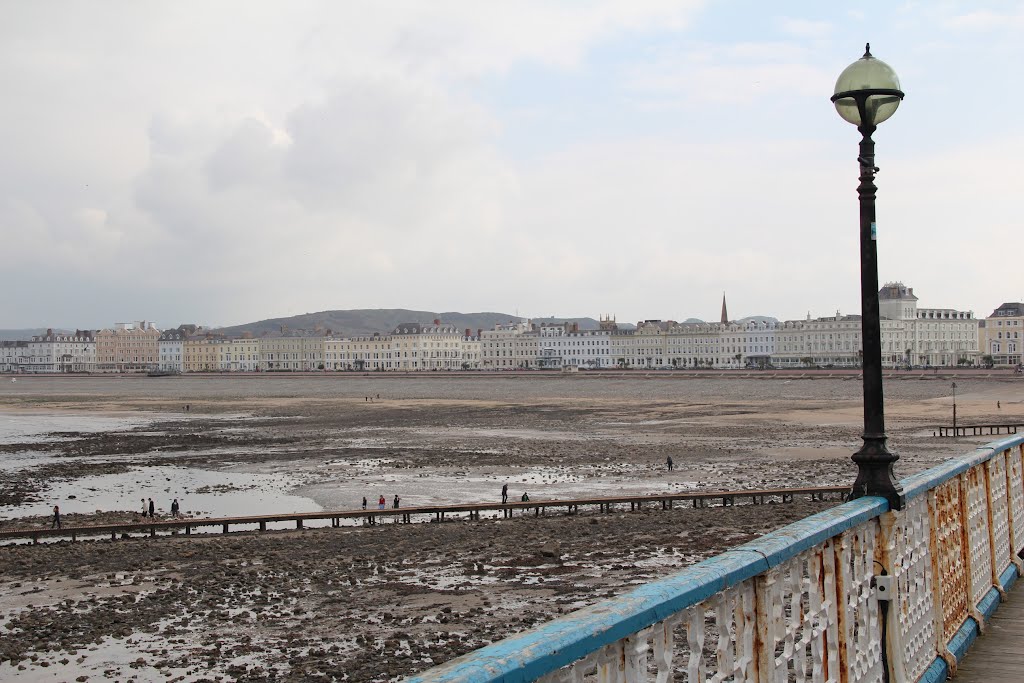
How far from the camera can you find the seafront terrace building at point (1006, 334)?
16162 cm

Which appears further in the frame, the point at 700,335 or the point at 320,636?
the point at 700,335

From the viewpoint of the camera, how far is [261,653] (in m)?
13.6

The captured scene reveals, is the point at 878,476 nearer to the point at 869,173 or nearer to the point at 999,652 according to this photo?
the point at 999,652

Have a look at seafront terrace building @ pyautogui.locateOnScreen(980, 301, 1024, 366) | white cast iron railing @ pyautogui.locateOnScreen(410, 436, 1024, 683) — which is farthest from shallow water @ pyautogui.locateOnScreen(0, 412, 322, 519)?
seafront terrace building @ pyautogui.locateOnScreen(980, 301, 1024, 366)

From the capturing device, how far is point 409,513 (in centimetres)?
2456

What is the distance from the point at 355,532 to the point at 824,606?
1958 centimetres

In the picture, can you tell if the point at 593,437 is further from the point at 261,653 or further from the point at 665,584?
the point at 665,584

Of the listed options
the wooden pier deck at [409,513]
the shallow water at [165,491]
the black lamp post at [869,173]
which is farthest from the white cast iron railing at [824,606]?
the shallow water at [165,491]

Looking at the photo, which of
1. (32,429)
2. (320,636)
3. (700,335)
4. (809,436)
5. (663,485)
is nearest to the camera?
(320,636)

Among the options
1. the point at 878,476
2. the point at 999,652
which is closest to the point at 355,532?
the point at 999,652

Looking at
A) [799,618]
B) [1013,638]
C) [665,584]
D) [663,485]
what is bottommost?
[663,485]

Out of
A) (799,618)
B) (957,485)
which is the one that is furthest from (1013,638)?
(799,618)

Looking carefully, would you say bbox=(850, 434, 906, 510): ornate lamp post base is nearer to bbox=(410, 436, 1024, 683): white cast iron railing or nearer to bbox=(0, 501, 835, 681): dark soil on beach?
bbox=(410, 436, 1024, 683): white cast iron railing

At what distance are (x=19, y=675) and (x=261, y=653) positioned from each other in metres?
3.04
